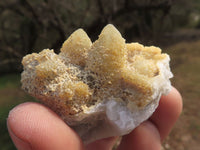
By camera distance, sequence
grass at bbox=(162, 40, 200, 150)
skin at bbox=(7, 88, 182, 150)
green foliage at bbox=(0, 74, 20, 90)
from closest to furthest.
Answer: skin at bbox=(7, 88, 182, 150), grass at bbox=(162, 40, 200, 150), green foliage at bbox=(0, 74, 20, 90)

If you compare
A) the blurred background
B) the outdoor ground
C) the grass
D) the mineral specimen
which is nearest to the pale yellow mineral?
the mineral specimen

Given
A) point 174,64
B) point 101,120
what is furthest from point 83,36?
point 174,64

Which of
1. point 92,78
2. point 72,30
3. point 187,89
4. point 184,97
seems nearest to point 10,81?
point 72,30

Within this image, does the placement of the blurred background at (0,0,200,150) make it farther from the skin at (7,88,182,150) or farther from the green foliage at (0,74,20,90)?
the skin at (7,88,182,150)

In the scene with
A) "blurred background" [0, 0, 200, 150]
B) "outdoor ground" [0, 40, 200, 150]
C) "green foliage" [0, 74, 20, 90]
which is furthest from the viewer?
"green foliage" [0, 74, 20, 90]

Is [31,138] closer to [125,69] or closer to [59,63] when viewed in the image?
[59,63]

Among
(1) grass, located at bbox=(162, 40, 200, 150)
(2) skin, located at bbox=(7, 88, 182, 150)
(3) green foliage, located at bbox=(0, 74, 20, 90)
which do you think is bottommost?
(1) grass, located at bbox=(162, 40, 200, 150)

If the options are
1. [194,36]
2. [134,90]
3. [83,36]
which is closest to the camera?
[134,90]

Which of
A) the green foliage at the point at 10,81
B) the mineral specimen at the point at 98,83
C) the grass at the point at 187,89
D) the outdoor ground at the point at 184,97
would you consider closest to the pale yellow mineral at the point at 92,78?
the mineral specimen at the point at 98,83
